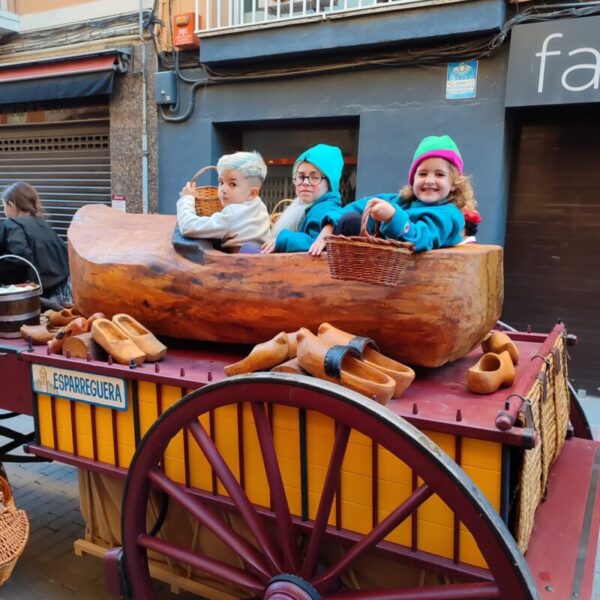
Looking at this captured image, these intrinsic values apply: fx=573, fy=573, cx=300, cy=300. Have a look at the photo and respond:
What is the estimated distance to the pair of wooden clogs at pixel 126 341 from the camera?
1911 millimetres

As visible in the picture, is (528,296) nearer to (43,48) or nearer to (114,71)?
(114,71)

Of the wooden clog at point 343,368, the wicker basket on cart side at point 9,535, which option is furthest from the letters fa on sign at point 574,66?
the wicker basket on cart side at point 9,535

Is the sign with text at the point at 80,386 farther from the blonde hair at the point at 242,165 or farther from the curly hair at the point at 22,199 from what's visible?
the curly hair at the point at 22,199

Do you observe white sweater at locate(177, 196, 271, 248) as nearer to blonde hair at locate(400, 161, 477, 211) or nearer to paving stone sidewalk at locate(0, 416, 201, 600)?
blonde hair at locate(400, 161, 477, 211)

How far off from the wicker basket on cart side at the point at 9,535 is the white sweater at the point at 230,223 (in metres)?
1.26

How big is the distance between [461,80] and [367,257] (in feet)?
12.4

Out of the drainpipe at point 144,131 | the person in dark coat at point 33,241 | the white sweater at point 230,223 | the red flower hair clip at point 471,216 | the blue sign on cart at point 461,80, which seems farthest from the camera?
the drainpipe at point 144,131

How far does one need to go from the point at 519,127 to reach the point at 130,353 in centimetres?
423

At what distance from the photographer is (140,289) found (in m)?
2.15

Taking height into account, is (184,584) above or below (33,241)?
below

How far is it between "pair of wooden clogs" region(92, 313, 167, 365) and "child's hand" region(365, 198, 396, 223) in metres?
0.92

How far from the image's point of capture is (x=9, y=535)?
2.10 metres

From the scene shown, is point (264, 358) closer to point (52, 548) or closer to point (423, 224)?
point (423, 224)

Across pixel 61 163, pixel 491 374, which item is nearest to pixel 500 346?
pixel 491 374
